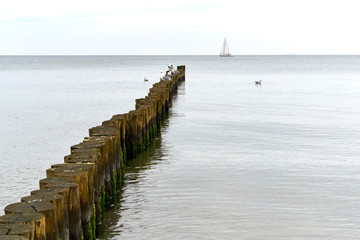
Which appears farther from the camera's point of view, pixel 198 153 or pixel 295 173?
pixel 198 153

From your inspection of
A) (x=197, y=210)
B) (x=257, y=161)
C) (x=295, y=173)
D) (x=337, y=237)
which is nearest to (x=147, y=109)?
(x=257, y=161)

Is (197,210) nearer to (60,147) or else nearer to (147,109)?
(147,109)

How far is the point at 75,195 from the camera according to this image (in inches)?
252

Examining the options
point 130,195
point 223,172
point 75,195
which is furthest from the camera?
point 223,172

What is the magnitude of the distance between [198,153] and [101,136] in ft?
14.3

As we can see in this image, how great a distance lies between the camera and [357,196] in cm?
952

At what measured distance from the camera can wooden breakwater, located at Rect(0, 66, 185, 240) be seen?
5.17 metres

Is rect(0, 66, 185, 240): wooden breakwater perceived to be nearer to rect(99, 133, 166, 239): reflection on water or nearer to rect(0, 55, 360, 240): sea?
rect(99, 133, 166, 239): reflection on water

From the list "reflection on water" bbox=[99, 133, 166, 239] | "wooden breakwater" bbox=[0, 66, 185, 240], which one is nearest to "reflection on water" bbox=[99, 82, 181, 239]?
"reflection on water" bbox=[99, 133, 166, 239]

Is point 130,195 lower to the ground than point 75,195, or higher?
lower

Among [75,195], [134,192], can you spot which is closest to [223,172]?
[134,192]

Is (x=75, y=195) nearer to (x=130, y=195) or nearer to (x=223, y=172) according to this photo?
(x=130, y=195)

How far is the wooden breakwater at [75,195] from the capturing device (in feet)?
17.0

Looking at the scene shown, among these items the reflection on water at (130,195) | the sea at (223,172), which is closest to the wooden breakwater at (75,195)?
the reflection on water at (130,195)
